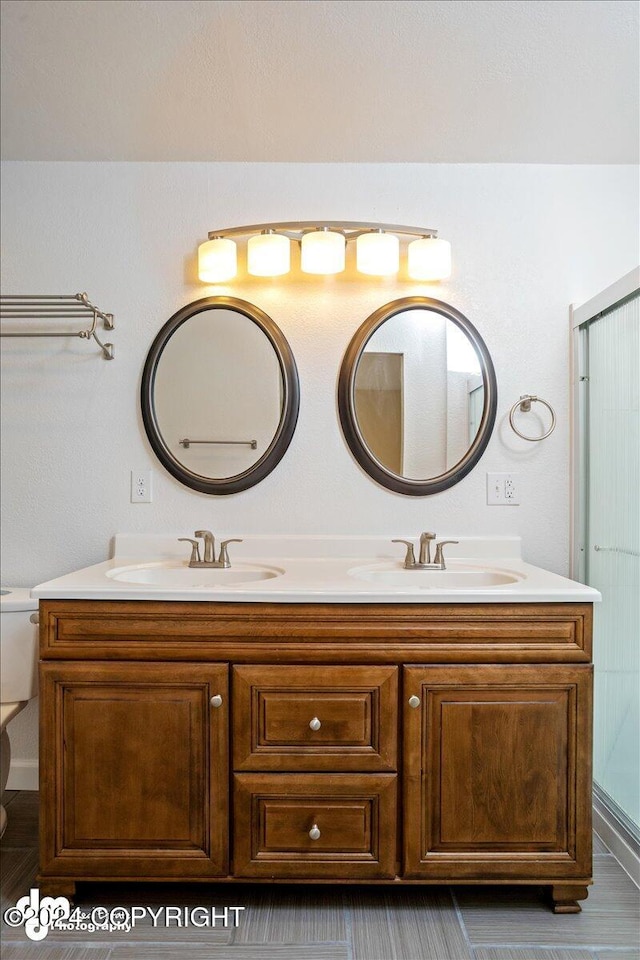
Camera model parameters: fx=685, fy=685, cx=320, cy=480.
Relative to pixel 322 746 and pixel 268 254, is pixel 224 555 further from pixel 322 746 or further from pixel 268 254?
pixel 268 254

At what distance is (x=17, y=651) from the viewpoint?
7.08ft

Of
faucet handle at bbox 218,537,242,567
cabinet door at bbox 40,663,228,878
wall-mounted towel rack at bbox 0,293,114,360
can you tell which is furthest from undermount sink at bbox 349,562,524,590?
wall-mounted towel rack at bbox 0,293,114,360

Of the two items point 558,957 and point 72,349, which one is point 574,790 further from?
point 72,349

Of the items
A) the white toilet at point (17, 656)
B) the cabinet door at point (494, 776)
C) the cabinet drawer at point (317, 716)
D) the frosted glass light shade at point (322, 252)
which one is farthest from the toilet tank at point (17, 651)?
the frosted glass light shade at point (322, 252)

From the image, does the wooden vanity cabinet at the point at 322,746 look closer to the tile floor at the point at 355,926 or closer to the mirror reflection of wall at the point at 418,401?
the tile floor at the point at 355,926

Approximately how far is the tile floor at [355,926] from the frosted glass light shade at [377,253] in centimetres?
190

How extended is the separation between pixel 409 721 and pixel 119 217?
6.40ft

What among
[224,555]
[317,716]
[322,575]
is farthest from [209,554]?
[317,716]

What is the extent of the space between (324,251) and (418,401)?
606 mm

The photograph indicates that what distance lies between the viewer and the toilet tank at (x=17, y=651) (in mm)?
2135

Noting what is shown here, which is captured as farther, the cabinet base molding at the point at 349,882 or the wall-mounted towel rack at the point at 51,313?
the wall-mounted towel rack at the point at 51,313

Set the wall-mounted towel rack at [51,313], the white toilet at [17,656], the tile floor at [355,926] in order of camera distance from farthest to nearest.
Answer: the wall-mounted towel rack at [51,313], the white toilet at [17,656], the tile floor at [355,926]

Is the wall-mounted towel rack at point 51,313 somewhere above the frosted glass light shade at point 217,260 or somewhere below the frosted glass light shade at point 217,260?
below

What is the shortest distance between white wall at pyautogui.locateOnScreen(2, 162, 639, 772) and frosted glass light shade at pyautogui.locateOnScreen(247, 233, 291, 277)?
0.10m
